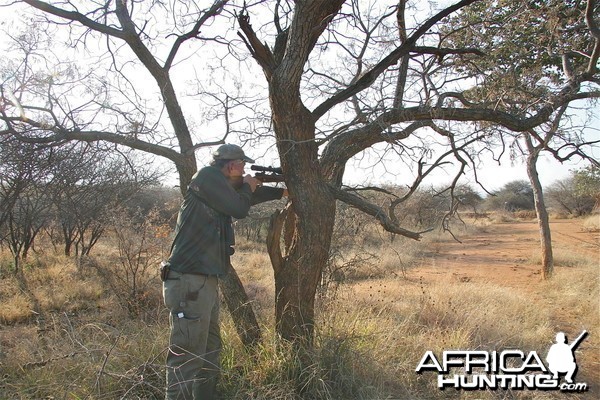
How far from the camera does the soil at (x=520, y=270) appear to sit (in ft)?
18.1

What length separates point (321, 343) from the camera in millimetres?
3674

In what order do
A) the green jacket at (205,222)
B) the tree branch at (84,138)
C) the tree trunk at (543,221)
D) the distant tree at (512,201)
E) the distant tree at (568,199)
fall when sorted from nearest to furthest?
the green jacket at (205,222) → the tree branch at (84,138) → the tree trunk at (543,221) → the distant tree at (568,199) → the distant tree at (512,201)

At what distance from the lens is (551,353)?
14.7 feet

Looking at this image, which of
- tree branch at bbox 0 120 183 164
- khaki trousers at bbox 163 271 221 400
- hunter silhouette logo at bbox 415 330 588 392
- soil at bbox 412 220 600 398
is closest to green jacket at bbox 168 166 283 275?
khaki trousers at bbox 163 271 221 400

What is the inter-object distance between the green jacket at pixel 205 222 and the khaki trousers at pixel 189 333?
10cm

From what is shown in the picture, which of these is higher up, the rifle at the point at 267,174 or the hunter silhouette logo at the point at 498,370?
the rifle at the point at 267,174

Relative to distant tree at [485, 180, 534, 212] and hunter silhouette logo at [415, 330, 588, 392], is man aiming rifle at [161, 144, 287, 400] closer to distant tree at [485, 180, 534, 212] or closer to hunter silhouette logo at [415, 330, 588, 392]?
hunter silhouette logo at [415, 330, 588, 392]

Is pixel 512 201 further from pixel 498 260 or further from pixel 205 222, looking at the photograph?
pixel 205 222

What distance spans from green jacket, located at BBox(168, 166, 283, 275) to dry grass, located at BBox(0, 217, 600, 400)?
753mm

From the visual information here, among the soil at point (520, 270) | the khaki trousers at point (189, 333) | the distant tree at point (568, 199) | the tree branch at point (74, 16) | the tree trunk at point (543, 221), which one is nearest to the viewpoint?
→ the khaki trousers at point (189, 333)

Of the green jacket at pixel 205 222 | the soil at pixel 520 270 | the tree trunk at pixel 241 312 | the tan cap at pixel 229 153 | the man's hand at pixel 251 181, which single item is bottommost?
the soil at pixel 520 270

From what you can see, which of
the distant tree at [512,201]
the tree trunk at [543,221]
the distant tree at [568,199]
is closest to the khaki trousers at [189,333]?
the tree trunk at [543,221]

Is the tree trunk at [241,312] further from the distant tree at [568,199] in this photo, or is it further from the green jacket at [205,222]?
the distant tree at [568,199]

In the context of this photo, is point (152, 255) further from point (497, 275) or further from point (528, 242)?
point (528, 242)
